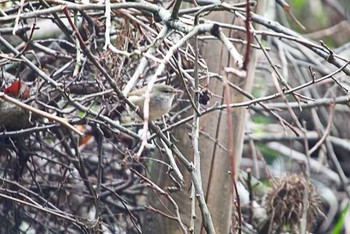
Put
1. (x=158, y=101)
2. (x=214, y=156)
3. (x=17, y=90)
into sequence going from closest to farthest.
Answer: (x=158, y=101) → (x=17, y=90) → (x=214, y=156)

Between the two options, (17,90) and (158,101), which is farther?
(17,90)

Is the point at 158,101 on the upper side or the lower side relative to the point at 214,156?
upper

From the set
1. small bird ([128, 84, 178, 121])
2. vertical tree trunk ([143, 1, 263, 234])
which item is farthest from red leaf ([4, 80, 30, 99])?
vertical tree trunk ([143, 1, 263, 234])

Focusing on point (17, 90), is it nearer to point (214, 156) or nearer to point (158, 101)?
point (158, 101)

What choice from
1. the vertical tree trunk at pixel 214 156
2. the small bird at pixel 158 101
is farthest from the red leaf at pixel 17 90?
the vertical tree trunk at pixel 214 156

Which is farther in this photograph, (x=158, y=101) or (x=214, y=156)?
(x=214, y=156)

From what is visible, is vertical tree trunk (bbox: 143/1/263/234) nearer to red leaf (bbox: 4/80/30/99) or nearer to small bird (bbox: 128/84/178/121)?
small bird (bbox: 128/84/178/121)

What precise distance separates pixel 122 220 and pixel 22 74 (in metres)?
0.73

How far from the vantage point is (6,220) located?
2986 mm

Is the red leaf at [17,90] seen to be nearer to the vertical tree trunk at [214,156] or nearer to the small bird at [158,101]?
the small bird at [158,101]

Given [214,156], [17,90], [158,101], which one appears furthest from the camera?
[214,156]

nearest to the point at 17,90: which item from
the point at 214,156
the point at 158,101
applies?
the point at 158,101

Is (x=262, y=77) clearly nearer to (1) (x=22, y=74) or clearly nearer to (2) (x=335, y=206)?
(2) (x=335, y=206)

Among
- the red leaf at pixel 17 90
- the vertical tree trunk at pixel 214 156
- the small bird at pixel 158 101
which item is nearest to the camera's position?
the small bird at pixel 158 101
